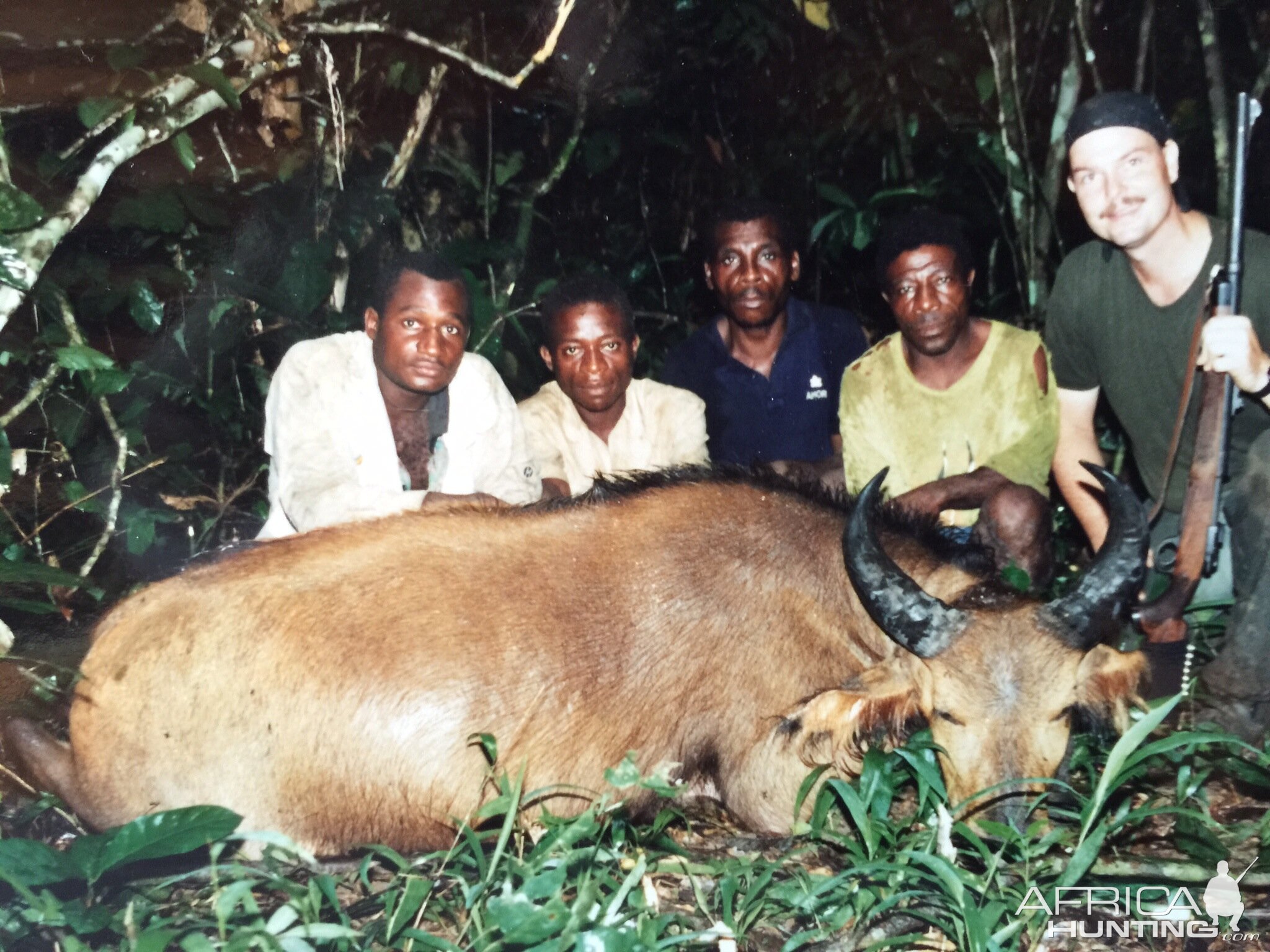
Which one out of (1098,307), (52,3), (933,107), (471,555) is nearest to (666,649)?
(471,555)

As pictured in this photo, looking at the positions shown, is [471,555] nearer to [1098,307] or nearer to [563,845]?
[563,845]

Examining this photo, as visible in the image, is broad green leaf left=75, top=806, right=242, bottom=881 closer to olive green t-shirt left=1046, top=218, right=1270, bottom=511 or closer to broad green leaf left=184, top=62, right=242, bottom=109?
broad green leaf left=184, top=62, right=242, bottom=109

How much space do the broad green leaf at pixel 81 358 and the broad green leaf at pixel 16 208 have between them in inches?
20.5

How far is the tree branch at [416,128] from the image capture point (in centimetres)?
643

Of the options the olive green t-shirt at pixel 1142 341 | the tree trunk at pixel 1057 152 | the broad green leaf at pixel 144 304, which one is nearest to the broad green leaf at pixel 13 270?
the broad green leaf at pixel 144 304

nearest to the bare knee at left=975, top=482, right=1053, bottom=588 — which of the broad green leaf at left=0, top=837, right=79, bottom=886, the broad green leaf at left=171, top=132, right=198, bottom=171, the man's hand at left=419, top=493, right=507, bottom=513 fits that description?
the man's hand at left=419, top=493, right=507, bottom=513

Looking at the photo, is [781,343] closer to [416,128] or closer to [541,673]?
[541,673]

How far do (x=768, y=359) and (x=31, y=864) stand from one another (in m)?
3.89

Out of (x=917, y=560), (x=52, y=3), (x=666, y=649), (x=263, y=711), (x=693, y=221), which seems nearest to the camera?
(x=263, y=711)

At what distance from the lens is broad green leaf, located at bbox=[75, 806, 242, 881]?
282 centimetres

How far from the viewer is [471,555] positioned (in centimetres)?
356

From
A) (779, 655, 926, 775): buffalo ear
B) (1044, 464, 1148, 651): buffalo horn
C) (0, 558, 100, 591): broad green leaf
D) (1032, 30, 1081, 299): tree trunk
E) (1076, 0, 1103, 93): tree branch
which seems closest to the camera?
(1044, 464, 1148, 651): buffalo horn

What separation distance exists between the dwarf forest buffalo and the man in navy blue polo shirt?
6.05 ft

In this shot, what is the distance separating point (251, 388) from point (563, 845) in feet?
14.0
